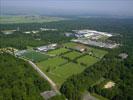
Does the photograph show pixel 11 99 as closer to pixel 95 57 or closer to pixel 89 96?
pixel 89 96

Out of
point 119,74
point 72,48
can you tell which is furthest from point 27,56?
point 119,74

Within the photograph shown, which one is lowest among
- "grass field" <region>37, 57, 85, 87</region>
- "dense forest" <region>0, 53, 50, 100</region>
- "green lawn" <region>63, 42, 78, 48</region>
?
"grass field" <region>37, 57, 85, 87</region>

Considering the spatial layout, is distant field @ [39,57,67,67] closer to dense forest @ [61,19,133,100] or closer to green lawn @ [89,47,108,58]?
dense forest @ [61,19,133,100]

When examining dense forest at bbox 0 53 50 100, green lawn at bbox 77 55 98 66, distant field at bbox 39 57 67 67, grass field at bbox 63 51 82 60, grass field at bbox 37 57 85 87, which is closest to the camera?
dense forest at bbox 0 53 50 100

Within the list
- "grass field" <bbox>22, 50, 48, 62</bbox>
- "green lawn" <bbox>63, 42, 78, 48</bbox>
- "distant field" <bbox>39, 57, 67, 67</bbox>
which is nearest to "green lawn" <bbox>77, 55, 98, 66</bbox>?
"distant field" <bbox>39, 57, 67, 67</bbox>

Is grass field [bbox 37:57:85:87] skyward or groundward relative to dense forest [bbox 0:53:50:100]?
groundward

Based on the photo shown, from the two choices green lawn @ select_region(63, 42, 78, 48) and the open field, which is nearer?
the open field

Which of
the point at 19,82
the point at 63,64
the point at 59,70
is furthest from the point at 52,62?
the point at 19,82

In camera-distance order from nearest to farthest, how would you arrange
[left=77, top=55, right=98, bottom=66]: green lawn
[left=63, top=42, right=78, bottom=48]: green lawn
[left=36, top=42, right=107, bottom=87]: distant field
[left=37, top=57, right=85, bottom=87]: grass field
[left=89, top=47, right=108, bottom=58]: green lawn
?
[left=37, top=57, right=85, bottom=87]: grass field, [left=36, top=42, right=107, bottom=87]: distant field, [left=77, top=55, right=98, bottom=66]: green lawn, [left=89, top=47, right=108, bottom=58]: green lawn, [left=63, top=42, right=78, bottom=48]: green lawn
